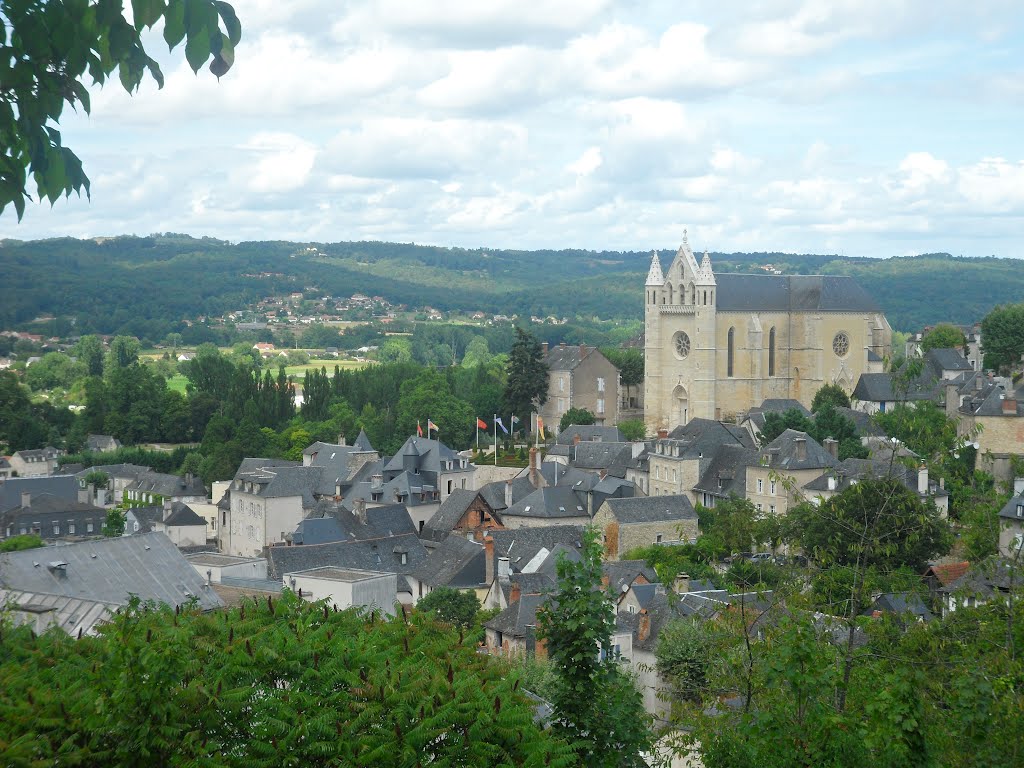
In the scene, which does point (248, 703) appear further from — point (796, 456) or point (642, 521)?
point (796, 456)

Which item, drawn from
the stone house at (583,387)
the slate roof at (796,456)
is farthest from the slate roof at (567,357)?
the slate roof at (796,456)

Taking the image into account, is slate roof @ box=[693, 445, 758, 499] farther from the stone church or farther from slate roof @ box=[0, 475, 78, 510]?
slate roof @ box=[0, 475, 78, 510]

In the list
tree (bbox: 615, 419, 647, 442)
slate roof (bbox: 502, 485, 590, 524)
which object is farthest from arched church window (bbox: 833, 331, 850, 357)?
slate roof (bbox: 502, 485, 590, 524)

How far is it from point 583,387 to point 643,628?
158 feet

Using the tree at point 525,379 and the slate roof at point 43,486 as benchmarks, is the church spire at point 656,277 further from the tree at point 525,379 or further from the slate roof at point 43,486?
the slate roof at point 43,486

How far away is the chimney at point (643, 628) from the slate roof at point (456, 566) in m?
8.56

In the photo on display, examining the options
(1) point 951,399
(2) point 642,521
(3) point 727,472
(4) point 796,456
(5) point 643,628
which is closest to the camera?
(5) point 643,628

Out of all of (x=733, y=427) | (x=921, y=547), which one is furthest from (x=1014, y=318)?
(x=921, y=547)

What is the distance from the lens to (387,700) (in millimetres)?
9297

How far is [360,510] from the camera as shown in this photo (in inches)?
1951

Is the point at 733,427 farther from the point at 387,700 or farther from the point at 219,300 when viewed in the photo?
the point at 219,300

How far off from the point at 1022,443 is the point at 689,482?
45.8 ft

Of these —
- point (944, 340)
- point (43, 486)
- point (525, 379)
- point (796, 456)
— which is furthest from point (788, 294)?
point (43, 486)

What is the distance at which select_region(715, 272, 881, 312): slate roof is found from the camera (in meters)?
74.2
